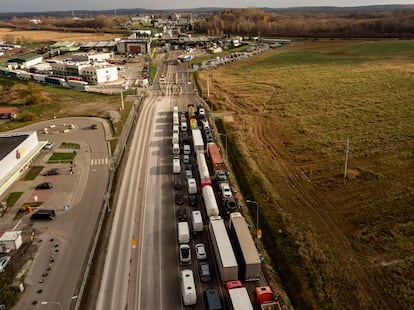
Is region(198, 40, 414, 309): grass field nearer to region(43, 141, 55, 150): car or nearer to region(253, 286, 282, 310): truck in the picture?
region(253, 286, 282, 310): truck

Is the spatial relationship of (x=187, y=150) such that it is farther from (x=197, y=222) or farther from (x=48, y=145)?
(x=48, y=145)

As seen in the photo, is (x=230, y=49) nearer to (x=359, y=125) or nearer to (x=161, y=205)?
(x=359, y=125)

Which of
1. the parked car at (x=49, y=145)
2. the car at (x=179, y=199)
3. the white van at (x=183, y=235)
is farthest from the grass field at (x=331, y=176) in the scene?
the parked car at (x=49, y=145)

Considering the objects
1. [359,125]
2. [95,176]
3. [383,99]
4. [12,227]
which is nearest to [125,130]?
[95,176]

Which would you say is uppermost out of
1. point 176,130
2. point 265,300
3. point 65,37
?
point 65,37

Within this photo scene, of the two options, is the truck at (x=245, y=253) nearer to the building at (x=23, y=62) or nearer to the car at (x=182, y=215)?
the car at (x=182, y=215)

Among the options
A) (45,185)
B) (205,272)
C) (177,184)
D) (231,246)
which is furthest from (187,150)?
(205,272)
